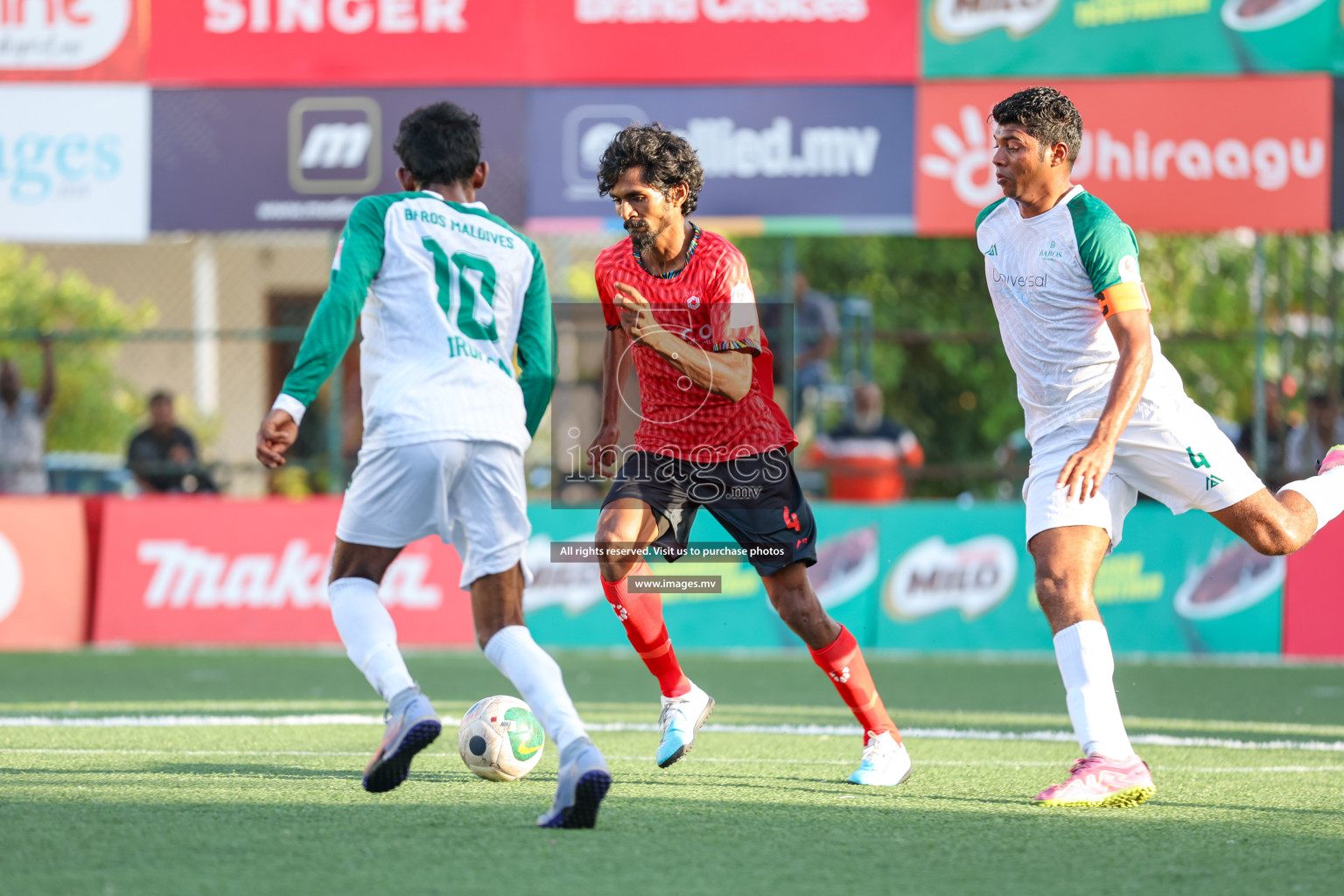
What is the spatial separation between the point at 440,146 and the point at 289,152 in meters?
7.58

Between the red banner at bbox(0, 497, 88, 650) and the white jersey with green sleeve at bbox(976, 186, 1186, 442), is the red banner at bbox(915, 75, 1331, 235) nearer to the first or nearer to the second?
the white jersey with green sleeve at bbox(976, 186, 1186, 442)

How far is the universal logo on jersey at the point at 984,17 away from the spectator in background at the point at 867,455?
2.93 metres

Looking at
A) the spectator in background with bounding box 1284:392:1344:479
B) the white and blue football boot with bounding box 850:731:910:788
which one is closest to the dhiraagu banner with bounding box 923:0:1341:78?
the spectator in background with bounding box 1284:392:1344:479

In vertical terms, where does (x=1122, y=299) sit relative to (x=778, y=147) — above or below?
below

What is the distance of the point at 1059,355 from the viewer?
17.8 ft

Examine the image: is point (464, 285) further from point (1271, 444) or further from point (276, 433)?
point (1271, 444)

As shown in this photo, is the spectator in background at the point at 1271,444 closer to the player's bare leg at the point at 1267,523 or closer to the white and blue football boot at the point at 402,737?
the player's bare leg at the point at 1267,523

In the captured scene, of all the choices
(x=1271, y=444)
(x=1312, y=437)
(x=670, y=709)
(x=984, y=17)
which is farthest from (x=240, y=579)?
(x=1271, y=444)

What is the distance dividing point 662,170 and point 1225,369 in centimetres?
1886

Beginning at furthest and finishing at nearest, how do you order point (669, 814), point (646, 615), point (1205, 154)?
1. point (1205, 154)
2. point (646, 615)
3. point (669, 814)

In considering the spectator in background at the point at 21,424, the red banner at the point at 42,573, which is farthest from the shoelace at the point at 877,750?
the spectator in background at the point at 21,424

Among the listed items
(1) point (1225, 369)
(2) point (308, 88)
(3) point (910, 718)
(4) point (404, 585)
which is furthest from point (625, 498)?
(1) point (1225, 369)

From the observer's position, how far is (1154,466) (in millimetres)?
5387

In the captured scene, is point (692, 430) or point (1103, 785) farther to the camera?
point (692, 430)
